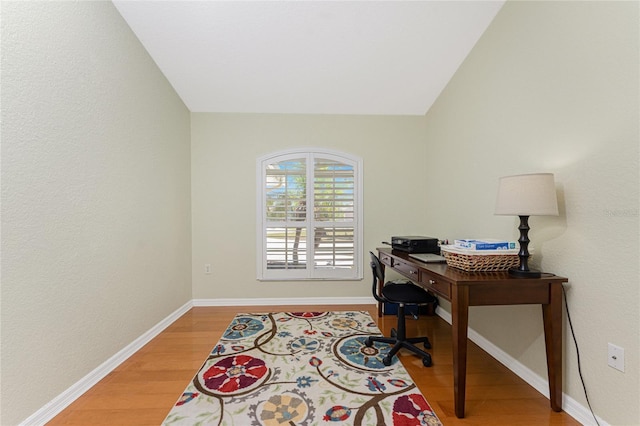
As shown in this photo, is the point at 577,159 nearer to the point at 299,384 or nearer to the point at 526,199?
the point at 526,199

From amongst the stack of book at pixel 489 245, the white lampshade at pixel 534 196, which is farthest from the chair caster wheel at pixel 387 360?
the white lampshade at pixel 534 196

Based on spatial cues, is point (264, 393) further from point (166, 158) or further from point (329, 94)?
point (329, 94)

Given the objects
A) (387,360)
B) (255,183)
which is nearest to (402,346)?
(387,360)

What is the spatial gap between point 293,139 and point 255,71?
0.86 meters

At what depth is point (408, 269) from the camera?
2.08 meters

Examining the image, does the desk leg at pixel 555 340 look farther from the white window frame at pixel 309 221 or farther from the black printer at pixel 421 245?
the white window frame at pixel 309 221

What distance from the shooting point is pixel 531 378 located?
1.73 m

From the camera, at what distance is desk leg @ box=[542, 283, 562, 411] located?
1.47 metres

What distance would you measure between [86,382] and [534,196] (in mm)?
2878

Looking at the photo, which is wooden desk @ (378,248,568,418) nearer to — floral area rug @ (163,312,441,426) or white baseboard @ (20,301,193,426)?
floral area rug @ (163,312,441,426)

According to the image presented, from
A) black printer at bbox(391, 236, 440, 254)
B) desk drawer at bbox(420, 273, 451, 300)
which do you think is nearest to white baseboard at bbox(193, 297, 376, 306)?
black printer at bbox(391, 236, 440, 254)

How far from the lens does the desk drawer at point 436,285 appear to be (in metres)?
1.56

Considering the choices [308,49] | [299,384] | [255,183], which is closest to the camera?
[299,384]

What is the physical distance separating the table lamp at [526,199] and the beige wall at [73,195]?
8.39 feet
